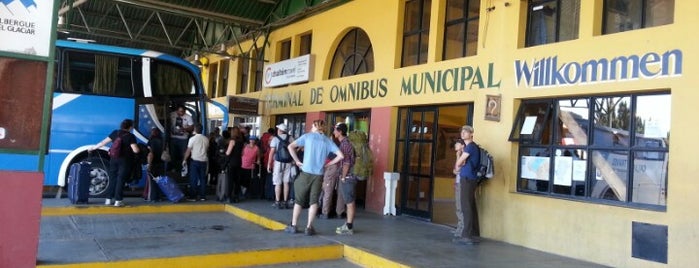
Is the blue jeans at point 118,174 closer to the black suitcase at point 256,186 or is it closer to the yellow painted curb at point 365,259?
the black suitcase at point 256,186

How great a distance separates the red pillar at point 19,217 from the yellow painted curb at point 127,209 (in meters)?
4.30

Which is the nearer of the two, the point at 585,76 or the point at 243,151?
the point at 585,76

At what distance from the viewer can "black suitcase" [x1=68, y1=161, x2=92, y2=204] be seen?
966cm

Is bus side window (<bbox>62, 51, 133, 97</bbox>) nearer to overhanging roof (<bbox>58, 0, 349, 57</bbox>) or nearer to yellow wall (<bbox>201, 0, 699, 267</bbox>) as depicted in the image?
overhanging roof (<bbox>58, 0, 349, 57</bbox>)

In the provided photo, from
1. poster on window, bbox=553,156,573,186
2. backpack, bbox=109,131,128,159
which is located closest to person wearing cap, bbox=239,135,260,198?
backpack, bbox=109,131,128,159

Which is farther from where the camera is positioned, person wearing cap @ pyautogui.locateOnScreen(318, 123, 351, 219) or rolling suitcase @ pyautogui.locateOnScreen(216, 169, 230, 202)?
rolling suitcase @ pyautogui.locateOnScreen(216, 169, 230, 202)

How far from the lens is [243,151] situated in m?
11.3

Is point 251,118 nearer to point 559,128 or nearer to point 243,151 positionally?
point 243,151

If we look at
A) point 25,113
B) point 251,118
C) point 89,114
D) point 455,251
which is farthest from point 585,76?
point 251,118

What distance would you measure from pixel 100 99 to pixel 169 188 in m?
2.25

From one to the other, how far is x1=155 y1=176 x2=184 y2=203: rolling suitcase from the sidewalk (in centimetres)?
88

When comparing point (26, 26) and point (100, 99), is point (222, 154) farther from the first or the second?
point (26, 26)

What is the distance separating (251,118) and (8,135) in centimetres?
1161

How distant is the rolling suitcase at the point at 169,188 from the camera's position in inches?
417
